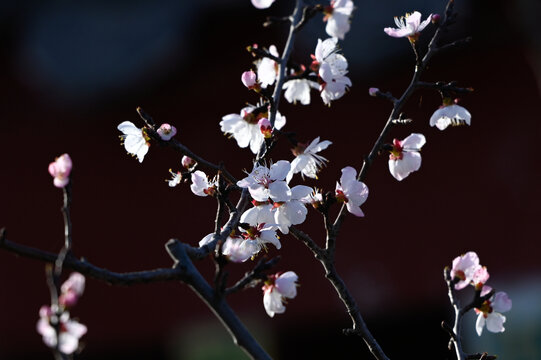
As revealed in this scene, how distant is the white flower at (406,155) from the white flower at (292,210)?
0.22m

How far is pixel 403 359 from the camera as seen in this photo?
384 cm

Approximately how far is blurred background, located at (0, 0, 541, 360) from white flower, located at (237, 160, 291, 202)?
2.51 meters

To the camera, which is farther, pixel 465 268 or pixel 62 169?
pixel 465 268

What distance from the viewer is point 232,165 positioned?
12.2 ft

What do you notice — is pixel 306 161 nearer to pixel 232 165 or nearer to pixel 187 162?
pixel 187 162

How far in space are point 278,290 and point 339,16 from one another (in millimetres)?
385

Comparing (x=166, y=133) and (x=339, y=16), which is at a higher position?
(x=339, y=16)

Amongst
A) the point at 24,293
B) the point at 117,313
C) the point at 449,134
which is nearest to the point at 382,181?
the point at 449,134

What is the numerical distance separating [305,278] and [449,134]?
99cm

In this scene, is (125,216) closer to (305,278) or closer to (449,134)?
(305,278)

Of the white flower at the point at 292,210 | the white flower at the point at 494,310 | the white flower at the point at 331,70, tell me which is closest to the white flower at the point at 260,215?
the white flower at the point at 292,210

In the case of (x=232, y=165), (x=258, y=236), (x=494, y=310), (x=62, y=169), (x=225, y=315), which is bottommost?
(x=232, y=165)

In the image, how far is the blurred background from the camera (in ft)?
11.7

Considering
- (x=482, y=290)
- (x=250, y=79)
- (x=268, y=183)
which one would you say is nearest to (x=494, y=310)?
(x=482, y=290)
